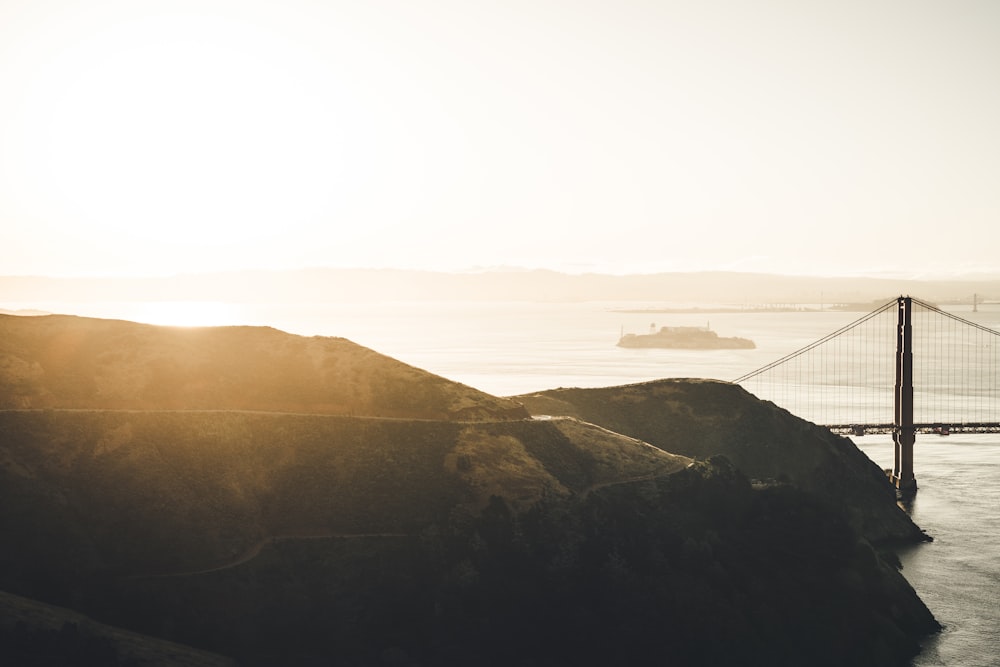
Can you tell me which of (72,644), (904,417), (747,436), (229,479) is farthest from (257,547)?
(904,417)

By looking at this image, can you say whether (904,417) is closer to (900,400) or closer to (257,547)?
(900,400)

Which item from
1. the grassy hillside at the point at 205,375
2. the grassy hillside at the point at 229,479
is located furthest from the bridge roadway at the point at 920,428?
the grassy hillside at the point at 205,375

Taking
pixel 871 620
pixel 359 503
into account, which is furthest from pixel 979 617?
pixel 359 503

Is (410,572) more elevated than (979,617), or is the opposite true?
(410,572)

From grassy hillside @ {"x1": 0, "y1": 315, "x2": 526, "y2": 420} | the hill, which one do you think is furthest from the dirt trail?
grassy hillside @ {"x1": 0, "y1": 315, "x2": 526, "y2": 420}

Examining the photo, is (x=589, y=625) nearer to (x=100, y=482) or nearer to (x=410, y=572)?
(x=410, y=572)

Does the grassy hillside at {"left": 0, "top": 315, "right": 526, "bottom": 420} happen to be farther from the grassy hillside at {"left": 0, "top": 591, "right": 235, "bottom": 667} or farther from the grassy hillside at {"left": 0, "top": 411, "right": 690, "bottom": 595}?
the grassy hillside at {"left": 0, "top": 591, "right": 235, "bottom": 667}
